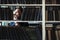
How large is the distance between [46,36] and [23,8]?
2.12 feet

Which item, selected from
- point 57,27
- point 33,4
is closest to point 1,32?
point 33,4

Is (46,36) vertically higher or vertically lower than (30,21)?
lower

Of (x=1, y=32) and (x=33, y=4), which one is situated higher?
(x=33, y=4)

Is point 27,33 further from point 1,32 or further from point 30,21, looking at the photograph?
point 1,32

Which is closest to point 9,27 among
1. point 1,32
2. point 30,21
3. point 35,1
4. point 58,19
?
point 1,32

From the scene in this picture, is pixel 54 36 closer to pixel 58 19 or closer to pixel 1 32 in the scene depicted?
pixel 58 19

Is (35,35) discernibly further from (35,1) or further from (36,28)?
(35,1)

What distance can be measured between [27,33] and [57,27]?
0.55 metres

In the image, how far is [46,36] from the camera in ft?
11.5

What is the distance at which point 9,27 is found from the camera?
3457mm

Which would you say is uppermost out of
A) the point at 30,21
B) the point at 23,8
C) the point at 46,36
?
the point at 23,8

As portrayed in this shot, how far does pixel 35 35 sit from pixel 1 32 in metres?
0.59

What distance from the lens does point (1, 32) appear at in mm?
3404

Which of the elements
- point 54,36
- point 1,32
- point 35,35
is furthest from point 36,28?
point 1,32
